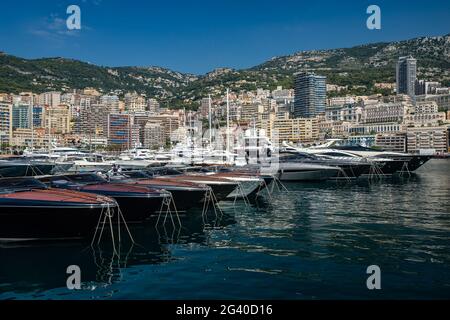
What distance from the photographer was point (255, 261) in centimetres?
1157

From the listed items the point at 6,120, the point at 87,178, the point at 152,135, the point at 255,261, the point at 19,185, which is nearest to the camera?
the point at 255,261

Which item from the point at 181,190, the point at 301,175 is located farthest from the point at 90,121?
the point at 181,190

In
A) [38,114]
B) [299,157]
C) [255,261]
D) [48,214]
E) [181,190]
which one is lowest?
[255,261]

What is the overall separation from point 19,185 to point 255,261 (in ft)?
25.9

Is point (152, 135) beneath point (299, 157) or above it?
above

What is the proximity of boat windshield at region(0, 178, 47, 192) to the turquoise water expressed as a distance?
81.8 inches

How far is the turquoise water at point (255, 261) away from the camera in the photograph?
30.6 feet

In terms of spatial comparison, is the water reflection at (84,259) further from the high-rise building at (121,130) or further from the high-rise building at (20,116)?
the high-rise building at (20,116)

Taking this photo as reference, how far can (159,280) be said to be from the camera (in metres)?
10.1

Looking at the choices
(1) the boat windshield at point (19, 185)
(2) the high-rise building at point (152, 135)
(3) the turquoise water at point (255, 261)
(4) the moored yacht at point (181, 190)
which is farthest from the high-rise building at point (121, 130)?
(3) the turquoise water at point (255, 261)

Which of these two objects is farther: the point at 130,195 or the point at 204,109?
the point at 204,109

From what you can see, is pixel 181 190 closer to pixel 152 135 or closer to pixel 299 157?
pixel 299 157

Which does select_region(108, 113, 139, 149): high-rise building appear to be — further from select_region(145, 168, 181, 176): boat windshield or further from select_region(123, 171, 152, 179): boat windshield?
select_region(123, 171, 152, 179): boat windshield

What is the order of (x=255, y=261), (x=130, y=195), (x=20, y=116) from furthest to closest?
(x=20, y=116)
(x=130, y=195)
(x=255, y=261)
